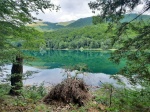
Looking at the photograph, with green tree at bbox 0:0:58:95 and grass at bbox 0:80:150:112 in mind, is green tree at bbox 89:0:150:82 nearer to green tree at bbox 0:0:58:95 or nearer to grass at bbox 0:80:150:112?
grass at bbox 0:80:150:112

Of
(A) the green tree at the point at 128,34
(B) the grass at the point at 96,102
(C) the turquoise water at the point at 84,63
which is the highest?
(A) the green tree at the point at 128,34

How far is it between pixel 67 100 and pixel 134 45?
474cm

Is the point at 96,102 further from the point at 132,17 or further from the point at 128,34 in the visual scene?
the point at 132,17

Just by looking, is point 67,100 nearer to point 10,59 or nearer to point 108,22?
point 10,59

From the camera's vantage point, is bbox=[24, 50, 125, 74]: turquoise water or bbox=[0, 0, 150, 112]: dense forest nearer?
bbox=[0, 0, 150, 112]: dense forest

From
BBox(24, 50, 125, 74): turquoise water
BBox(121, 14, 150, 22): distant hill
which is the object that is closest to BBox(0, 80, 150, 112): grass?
BBox(24, 50, 125, 74): turquoise water

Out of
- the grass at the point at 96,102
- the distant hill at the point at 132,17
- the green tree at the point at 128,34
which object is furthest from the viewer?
the distant hill at the point at 132,17

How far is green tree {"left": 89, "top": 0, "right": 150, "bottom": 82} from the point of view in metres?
5.01

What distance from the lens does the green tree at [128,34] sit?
5.01 metres

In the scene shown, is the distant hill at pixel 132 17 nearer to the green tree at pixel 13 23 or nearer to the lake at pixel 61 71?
the lake at pixel 61 71

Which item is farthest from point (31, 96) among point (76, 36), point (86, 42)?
point (76, 36)

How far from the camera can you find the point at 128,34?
5828 millimetres

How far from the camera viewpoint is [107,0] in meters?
5.02

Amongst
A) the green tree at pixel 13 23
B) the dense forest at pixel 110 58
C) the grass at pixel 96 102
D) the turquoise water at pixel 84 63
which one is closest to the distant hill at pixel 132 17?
the dense forest at pixel 110 58
